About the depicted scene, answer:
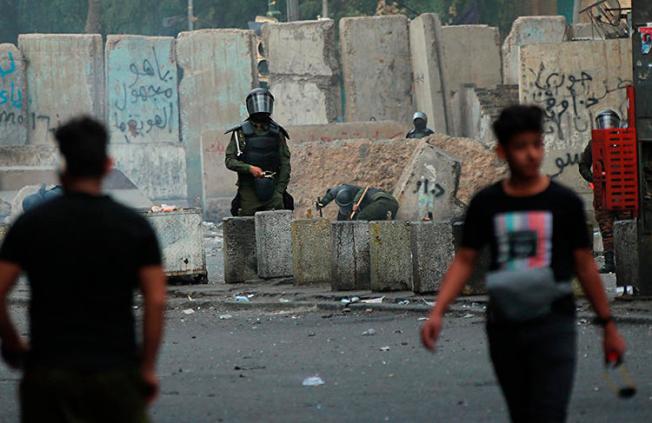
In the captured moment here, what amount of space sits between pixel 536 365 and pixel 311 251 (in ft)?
32.8

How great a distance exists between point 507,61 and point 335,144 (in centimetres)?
774

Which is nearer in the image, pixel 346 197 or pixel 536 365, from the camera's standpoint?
pixel 536 365

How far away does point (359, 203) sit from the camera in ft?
64.7

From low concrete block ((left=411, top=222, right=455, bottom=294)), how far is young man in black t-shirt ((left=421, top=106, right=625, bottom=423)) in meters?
8.15

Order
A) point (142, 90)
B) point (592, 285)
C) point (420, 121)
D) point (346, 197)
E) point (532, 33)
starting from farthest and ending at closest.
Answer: point (532, 33)
point (142, 90)
point (420, 121)
point (346, 197)
point (592, 285)

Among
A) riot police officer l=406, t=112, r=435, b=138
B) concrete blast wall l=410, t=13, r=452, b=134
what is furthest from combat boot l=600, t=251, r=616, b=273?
concrete blast wall l=410, t=13, r=452, b=134

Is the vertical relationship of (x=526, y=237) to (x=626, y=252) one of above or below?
above

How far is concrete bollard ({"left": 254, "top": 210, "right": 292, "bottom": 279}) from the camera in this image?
52.8ft

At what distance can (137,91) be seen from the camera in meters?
32.9

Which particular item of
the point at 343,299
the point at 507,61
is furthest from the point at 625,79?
the point at 343,299

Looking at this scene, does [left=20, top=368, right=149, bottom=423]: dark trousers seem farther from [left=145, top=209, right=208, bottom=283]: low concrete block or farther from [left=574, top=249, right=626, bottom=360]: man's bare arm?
[left=145, top=209, right=208, bottom=283]: low concrete block

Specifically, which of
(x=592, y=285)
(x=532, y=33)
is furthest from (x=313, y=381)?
(x=532, y=33)

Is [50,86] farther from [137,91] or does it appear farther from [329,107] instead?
[329,107]

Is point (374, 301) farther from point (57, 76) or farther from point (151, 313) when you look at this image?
point (57, 76)
